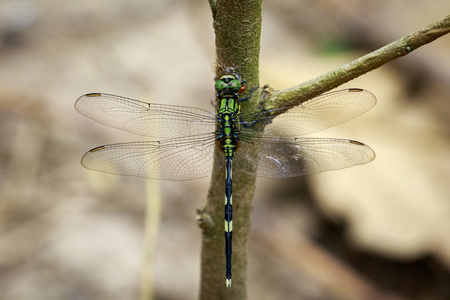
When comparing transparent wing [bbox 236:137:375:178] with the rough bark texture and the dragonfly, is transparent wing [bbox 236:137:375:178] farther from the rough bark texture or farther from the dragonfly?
the rough bark texture

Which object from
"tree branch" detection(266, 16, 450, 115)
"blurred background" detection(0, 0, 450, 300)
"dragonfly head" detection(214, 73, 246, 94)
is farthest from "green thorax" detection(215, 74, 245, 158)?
"blurred background" detection(0, 0, 450, 300)

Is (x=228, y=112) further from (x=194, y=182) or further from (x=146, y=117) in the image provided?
(x=194, y=182)

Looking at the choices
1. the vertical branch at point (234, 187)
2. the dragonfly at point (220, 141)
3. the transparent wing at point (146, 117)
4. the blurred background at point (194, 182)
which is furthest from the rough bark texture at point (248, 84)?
the blurred background at point (194, 182)

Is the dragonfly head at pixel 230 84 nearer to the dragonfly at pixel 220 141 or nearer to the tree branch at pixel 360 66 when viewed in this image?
the tree branch at pixel 360 66

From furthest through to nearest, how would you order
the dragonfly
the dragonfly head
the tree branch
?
the dragonfly
the dragonfly head
the tree branch

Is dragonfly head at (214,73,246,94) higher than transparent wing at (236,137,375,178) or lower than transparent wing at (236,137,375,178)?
higher
